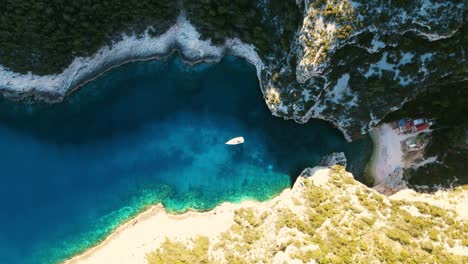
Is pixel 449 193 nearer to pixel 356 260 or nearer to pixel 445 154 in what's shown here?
pixel 445 154

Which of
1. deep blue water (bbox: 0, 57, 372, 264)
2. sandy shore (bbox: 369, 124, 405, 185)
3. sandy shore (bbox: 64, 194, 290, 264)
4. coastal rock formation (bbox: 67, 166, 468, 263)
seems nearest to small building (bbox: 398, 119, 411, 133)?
sandy shore (bbox: 369, 124, 405, 185)

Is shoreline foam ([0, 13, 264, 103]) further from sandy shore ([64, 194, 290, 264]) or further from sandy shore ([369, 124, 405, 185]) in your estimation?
sandy shore ([64, 194, 290, 264])

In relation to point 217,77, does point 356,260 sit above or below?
below

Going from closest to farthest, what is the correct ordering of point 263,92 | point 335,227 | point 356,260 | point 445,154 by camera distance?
point 356,260, point 335,227, point 445,154, point 263,92

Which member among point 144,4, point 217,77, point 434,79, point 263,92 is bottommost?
point 434,79

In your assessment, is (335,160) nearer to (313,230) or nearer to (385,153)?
(385,153)

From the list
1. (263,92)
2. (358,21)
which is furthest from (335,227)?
→ (358,21)

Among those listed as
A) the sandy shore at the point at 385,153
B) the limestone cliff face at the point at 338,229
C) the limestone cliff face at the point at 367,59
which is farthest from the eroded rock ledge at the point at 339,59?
the limestone cliff face at the point at 338,229
